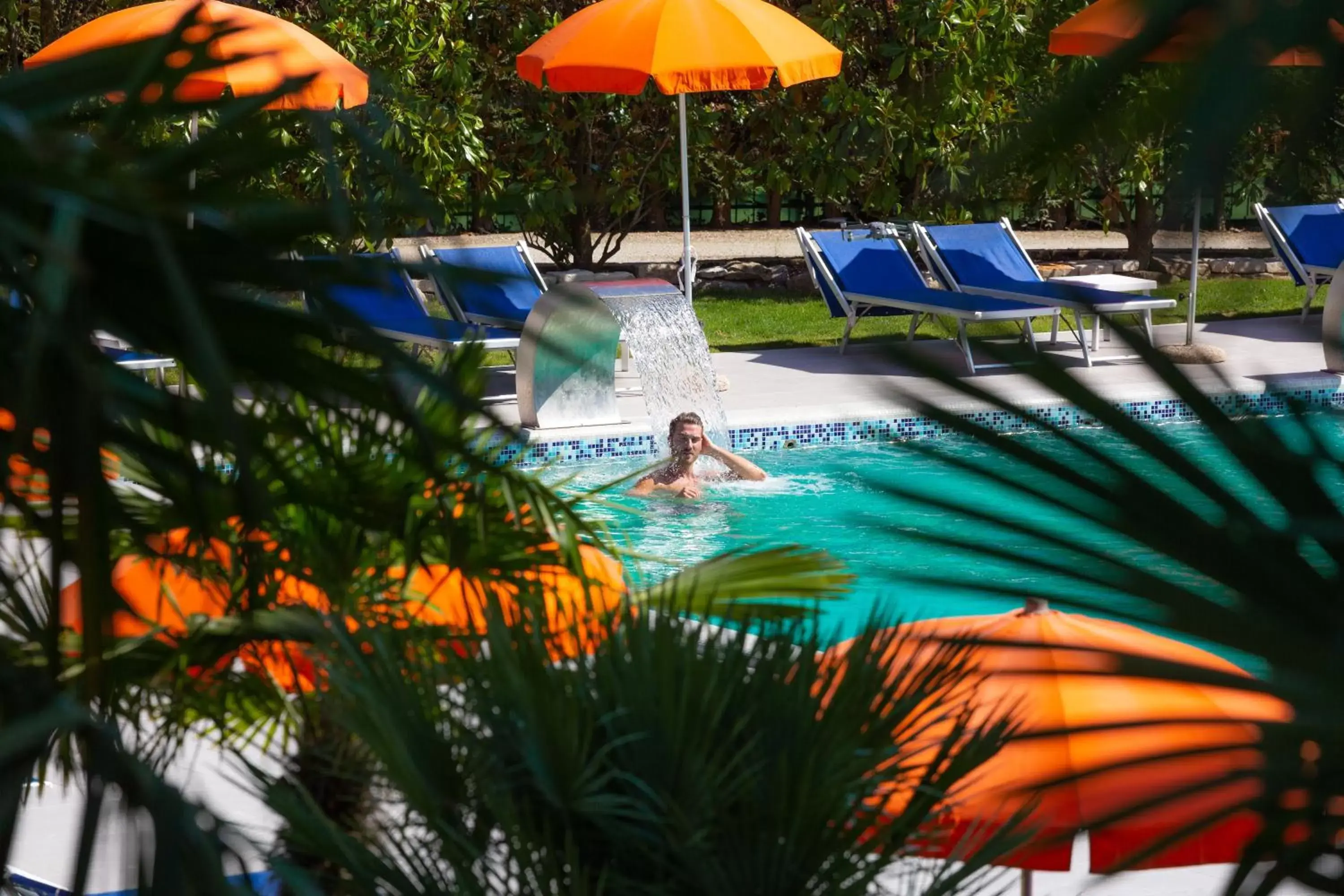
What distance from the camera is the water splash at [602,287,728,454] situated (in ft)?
33.9

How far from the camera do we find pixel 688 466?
29.1 feet

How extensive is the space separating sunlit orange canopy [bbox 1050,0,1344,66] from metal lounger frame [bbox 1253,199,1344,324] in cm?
1361

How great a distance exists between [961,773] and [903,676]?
176 mm

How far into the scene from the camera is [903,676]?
249cm

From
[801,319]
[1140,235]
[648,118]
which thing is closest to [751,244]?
[648,118]

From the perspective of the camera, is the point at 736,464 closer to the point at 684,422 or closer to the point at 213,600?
the point at 684,422

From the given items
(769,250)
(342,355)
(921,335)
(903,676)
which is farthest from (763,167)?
(342,355)

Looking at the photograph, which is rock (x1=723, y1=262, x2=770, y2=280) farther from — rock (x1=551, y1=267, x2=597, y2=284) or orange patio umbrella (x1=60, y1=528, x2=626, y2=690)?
orange patio umbrella (x1=60, y1=528, x2=626, y2=690)

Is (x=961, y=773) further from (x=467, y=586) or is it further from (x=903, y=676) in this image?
(x=467, y=586)

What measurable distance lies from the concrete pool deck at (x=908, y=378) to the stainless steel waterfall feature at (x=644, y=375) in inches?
4.4

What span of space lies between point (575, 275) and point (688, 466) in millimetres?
5092

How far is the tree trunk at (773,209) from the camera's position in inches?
735

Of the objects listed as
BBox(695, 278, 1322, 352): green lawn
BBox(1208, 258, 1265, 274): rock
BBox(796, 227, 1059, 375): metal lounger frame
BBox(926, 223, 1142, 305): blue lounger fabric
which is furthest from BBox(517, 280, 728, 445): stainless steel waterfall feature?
BBox(1208, 258, 1265, 274): rock

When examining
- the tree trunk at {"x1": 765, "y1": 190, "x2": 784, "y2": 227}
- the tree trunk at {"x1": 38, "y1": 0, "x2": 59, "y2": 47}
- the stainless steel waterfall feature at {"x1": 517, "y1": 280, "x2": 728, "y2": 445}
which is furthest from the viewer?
the tree trunk at {"x1": 765, "y1": 190, "x2": 784, "y2": 227}
